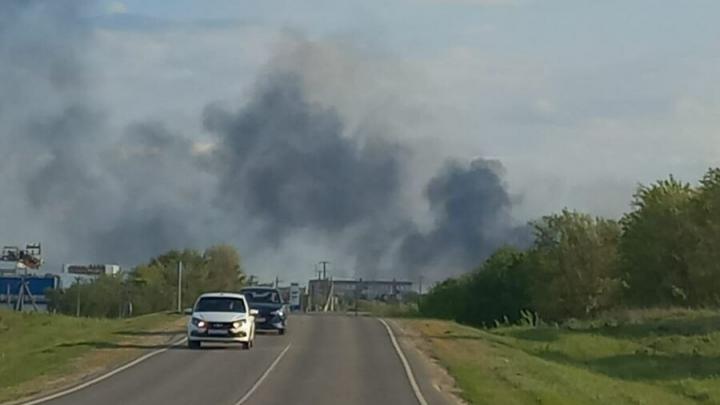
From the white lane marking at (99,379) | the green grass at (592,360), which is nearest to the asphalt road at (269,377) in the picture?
the white lane marking at (99,379)

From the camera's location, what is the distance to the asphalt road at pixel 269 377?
92.0 ft

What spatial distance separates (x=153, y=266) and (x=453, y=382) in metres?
105

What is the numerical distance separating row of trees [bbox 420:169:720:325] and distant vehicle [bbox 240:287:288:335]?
107ft

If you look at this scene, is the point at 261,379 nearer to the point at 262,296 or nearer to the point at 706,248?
the point at 262,296

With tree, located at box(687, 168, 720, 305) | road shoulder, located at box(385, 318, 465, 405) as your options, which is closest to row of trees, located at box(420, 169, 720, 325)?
tree, located at box(687, 168, 720, 305)

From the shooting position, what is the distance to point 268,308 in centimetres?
5134

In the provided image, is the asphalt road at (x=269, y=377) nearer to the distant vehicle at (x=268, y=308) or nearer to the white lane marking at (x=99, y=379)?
the white lane marking at (x=99, y=379)

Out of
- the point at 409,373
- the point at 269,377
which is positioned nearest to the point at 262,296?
the point at 409,373

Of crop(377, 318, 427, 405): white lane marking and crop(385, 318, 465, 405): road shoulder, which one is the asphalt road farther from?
crop(385, 318, 465, 405): road shoulder

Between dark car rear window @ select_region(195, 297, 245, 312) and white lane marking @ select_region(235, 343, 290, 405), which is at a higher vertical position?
dark car rear window @ select_region(195, 297, 245, 312)

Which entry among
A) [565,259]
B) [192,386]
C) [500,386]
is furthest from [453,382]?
[565,259]

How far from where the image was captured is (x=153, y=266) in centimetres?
13638

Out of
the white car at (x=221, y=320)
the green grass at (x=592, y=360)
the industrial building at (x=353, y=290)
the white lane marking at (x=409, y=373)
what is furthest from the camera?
the industrial building at (x=353, y=290)

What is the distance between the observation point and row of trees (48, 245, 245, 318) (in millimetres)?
122375
